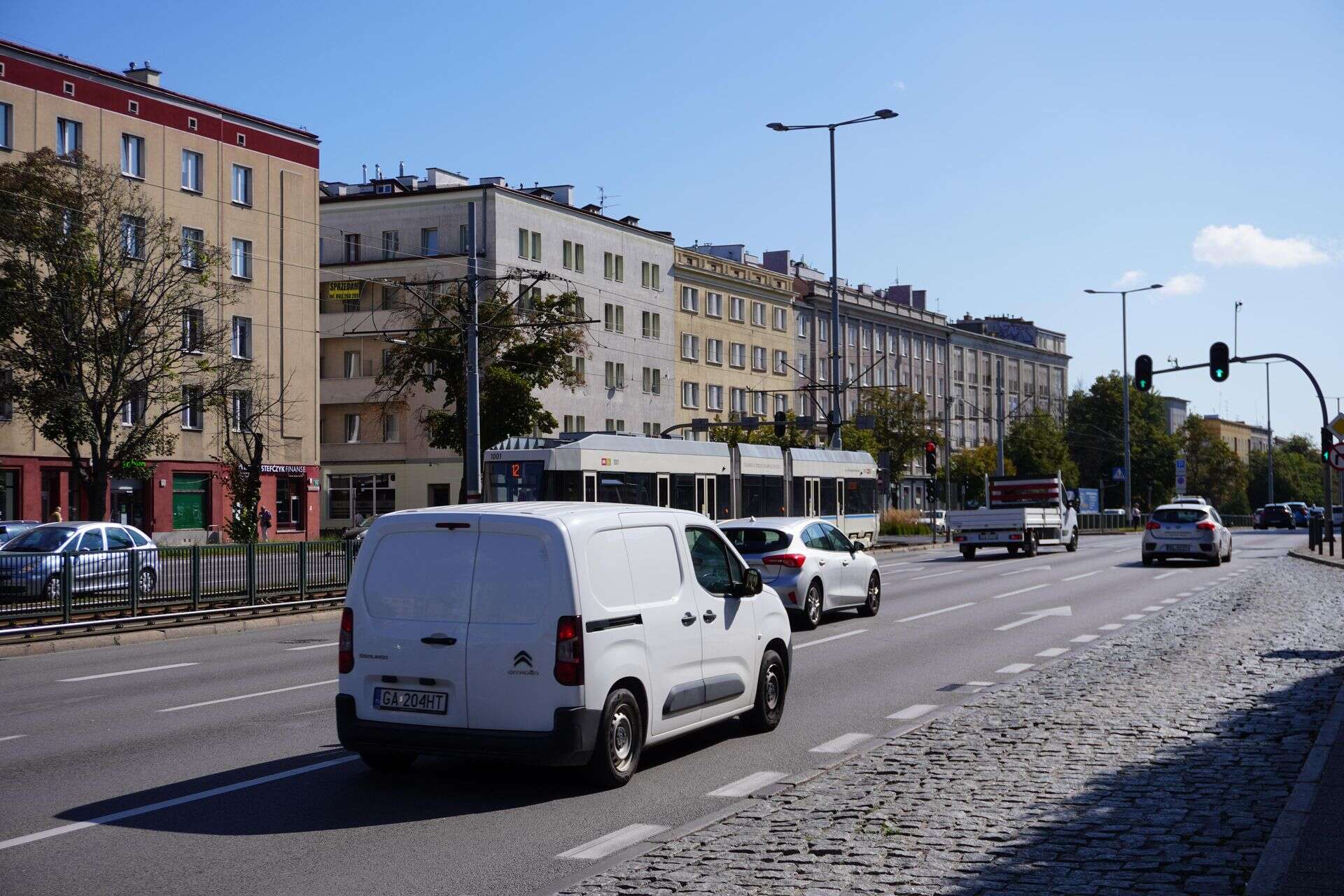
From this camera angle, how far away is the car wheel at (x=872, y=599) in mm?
22312

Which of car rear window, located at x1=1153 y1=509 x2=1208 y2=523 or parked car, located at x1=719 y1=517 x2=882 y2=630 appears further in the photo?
car rear window, located at x1=1153 y1=509 x2=1208 y2=523

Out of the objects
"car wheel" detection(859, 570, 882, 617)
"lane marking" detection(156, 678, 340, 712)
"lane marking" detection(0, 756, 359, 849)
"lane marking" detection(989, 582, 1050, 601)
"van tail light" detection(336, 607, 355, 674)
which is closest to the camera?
"lane marking" detection(0, 756, 359, 849)

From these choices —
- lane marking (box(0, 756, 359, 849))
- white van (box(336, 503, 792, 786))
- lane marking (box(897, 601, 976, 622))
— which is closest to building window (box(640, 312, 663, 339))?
lane marking (box(897, 601, 976, 622))

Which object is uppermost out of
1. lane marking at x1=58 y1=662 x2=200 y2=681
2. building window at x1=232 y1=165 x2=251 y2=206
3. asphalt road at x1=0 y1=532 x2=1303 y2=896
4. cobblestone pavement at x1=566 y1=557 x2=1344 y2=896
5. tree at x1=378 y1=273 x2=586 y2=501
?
building window at x1=232 y1=165 x2=251 y2=206

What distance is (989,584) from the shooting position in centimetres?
3033

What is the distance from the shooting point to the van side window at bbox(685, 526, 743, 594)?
10.4 m

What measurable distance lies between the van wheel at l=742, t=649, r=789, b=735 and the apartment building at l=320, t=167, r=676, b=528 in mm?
59253

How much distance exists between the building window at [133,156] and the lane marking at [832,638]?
41981 mm

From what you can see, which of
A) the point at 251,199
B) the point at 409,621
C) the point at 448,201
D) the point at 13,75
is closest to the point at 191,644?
the point at 409,621

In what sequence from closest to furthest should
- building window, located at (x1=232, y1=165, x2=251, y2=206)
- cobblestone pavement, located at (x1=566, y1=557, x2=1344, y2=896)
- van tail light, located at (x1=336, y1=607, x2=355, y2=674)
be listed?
1. cobblestone pavement, located at (x1=566, y1=557, x2=1344, y2=896)
2. van tail light, located at (x1=336, y1=607, x2=355, y2=674)
3. building window, located at (x1=232, y1=165, x2=251, y2=206)

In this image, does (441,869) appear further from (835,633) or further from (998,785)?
(835,633)

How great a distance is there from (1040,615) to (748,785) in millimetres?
14266

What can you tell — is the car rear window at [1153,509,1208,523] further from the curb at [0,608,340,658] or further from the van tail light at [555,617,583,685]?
the van tail light at [555,617,583,685]

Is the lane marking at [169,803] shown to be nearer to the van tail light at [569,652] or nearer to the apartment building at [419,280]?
the van tail light at [569,652]
